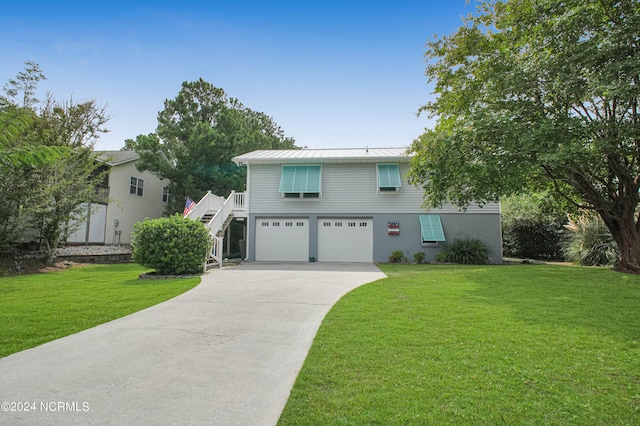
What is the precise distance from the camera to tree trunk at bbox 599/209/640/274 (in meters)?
9.37

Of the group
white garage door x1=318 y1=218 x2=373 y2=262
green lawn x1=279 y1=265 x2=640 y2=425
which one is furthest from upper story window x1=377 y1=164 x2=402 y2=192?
green lawn x1=279 y1=265 x2=640 y2=425

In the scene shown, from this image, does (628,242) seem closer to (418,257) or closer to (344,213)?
(418,257)

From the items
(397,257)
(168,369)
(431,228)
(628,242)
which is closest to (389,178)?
(431,228)

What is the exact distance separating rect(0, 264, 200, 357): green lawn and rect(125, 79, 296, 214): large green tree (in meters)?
11.6

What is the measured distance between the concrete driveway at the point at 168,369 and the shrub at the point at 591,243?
40.2 feet

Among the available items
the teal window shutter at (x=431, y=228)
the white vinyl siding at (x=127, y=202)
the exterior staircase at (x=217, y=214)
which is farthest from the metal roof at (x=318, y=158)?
the white vinyl siding at (x=127, y=202)

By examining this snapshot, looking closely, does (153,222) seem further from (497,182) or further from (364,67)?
(497,182)

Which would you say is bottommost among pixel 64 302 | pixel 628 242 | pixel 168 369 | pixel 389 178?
pixel 168 369

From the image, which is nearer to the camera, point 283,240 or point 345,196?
point 345,196

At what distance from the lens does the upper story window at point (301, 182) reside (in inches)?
585

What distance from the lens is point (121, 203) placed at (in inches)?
776

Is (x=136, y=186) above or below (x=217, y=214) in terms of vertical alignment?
above

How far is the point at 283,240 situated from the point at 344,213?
3.18 meters

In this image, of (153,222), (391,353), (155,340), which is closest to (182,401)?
(155,340)
